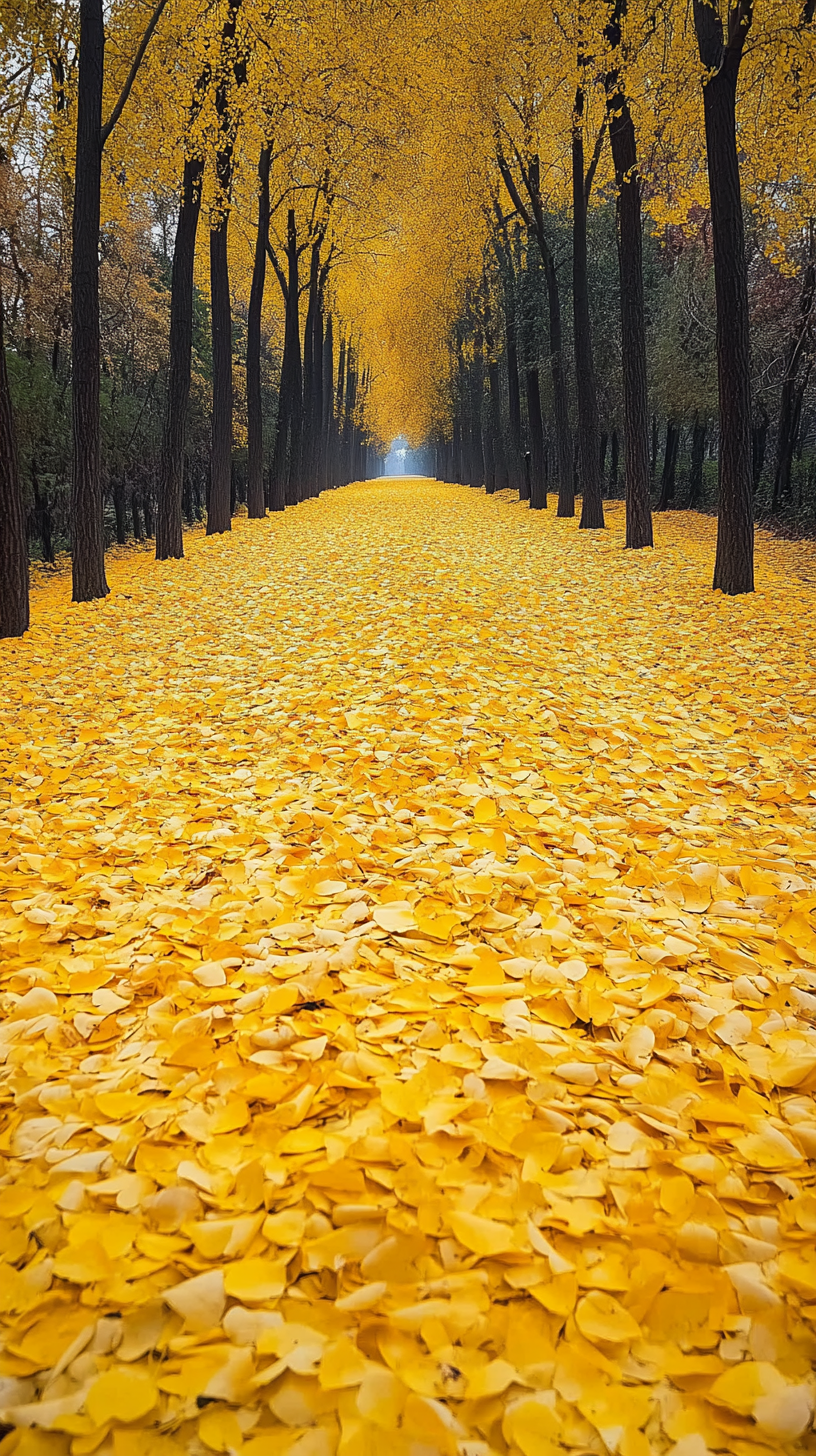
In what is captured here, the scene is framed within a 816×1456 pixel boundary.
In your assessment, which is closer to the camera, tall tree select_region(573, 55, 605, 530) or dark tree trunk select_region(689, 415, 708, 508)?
tall tree select_region(573, 55, 605, 530)

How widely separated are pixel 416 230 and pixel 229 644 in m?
19.9

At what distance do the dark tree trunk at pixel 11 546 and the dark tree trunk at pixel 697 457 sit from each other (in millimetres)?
16626

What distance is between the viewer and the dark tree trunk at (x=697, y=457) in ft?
61.1

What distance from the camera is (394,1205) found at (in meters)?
1.36

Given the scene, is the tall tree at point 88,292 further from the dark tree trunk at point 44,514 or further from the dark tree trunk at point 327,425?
the dark tree trunk at point 327,425

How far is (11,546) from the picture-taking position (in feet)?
21.6

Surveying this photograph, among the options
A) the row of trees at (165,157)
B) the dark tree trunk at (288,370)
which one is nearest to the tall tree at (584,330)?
the row of trees at (165,157)

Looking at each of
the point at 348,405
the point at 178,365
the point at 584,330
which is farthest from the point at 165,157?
the point at 348,405

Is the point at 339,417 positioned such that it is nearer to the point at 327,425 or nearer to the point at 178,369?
the point at 327,425

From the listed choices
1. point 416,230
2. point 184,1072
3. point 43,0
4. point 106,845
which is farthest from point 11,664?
point 416,230

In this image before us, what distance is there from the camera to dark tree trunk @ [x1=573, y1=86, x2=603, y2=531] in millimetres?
11516

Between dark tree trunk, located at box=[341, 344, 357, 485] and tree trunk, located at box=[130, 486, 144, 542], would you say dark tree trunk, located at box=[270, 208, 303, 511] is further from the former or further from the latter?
dark tree trunk, located at box=[341, 344, 357, 485]

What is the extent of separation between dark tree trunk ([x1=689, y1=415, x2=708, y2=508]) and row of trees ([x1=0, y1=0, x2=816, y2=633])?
4.7 inches

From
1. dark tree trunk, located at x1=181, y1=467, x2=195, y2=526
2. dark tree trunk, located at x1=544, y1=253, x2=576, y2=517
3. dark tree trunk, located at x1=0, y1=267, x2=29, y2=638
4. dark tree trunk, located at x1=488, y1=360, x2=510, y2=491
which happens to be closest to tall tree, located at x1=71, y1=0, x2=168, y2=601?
dark tree trunk, located at x1=0, y1=267, x2=29, y2=638
